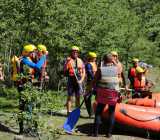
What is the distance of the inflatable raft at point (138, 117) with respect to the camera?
10.8 meters

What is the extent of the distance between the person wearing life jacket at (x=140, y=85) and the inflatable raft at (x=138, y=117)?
1745 mm

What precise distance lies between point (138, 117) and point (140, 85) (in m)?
2.17

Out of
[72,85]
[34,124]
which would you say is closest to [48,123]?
[34,124]

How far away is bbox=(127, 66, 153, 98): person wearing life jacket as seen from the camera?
12.9 meters

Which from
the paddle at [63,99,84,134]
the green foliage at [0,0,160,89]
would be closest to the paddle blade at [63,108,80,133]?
the paddle at [63,99,84,134]

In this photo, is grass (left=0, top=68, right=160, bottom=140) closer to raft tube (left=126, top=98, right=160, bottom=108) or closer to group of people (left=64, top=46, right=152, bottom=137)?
group of people (left=64, top=46, right=152, bottom=137)

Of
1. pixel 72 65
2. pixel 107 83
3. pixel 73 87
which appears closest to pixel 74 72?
pixel 72 65

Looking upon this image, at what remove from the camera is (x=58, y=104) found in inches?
353

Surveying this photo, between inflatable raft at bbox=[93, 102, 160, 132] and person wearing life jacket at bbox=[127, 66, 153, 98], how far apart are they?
1.75 meters

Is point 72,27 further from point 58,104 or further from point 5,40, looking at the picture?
point 58,104

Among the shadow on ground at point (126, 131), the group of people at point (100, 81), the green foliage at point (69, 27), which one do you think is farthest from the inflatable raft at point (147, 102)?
the green foliage at point (69, 27)

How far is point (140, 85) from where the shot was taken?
13.0m

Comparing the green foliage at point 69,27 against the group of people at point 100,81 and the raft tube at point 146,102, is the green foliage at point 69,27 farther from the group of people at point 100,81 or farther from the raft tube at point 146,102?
the raft tube at point 146,102

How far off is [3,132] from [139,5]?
17541 mm
